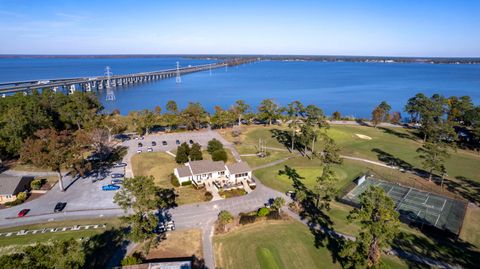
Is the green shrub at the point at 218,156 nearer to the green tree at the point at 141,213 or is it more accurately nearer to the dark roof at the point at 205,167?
the dark roof at the point at 205,167

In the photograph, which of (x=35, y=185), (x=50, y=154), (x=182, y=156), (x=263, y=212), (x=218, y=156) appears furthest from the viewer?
(x=218, y=156)

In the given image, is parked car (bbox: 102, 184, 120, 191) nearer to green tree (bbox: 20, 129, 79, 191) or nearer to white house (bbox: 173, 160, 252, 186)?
green tree (bbox: 20, 129, 79, 191)

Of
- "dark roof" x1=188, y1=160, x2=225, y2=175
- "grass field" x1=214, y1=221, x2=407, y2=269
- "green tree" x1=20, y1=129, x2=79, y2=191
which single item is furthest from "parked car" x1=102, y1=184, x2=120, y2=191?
"grass field" x1=214, y1=221, x2=407, y2=269

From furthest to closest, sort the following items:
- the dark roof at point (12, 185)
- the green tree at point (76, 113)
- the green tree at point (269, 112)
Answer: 1. the green tree at point (269, 112)
2. the green tree at point (76, 113)
3. the dark roof at point (12, 185)

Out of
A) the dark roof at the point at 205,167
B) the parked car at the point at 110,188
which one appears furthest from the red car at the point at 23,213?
the dark roof at the point at 205,167

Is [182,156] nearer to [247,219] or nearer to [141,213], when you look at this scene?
[247,219]

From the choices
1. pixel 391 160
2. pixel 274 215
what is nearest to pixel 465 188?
pixel 391 160
